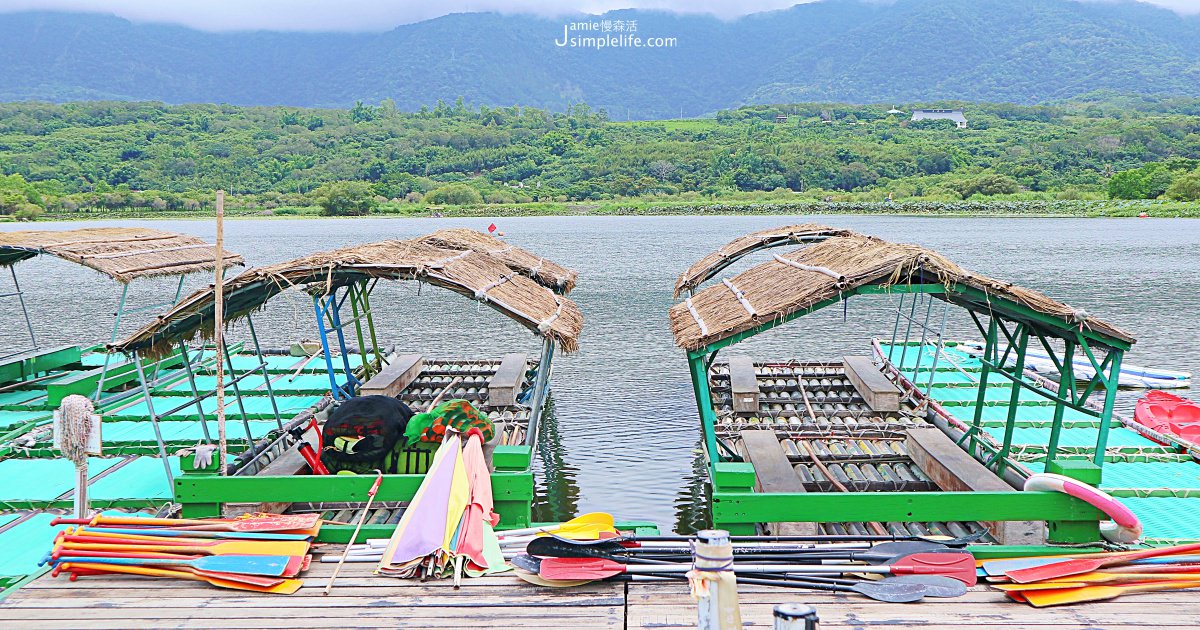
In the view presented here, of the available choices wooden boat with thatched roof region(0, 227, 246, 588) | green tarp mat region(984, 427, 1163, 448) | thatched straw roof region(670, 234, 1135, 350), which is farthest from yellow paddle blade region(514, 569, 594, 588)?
green tarp mat region(984, 427, 1163, 448)

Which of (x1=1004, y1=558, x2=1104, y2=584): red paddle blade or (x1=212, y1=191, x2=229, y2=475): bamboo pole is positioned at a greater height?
(x1=212, y1=191, x2=229, y2=475): bamboo pole

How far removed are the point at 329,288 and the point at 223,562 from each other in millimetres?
3138

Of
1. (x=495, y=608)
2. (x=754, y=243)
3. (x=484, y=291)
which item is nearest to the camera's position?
(x=495, y=608)

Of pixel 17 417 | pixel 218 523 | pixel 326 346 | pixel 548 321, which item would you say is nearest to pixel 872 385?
pixel 548 321

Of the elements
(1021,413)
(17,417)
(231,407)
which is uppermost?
(1021,413)

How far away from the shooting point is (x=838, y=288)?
348 inches

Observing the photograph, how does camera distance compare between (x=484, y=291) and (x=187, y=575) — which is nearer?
(x=187, y=575)

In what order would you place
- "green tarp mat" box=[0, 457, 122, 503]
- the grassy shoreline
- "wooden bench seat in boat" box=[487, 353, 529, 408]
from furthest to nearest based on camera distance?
the grassy shoreline
"wooden bench seat in boat" box=[487, 353, 529, 408]
"green tarp mat" box=[0, 457, 122, 503]

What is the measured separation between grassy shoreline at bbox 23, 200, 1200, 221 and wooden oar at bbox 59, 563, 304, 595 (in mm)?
76699

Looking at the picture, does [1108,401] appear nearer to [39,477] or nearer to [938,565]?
[938,565]

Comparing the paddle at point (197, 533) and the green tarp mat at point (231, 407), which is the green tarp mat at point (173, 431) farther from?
the paddle at point (197, 533)

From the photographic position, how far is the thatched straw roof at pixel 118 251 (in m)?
15.0

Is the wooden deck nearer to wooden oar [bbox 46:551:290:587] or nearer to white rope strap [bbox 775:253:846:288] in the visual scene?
wooden oar [bbox 46:551:290:587]

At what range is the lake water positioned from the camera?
15391mm
